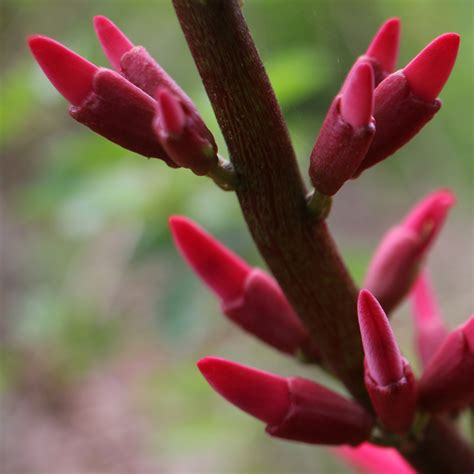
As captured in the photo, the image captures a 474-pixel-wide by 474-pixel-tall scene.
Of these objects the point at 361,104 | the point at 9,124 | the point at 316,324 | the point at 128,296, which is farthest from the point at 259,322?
the point at 128,296

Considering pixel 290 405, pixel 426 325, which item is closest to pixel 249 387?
pixel 290 405

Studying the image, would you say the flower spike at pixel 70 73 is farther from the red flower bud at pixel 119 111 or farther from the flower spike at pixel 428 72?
the flower spike at pixel 428 72

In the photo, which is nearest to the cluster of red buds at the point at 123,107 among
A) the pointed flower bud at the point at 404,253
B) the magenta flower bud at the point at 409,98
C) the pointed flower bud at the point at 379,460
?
the magenta flower bud at the point at 409,98

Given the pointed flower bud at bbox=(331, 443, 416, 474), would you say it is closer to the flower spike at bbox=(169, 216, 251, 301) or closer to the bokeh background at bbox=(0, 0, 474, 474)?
the flower spike at bbox=(169, 216, 251, 301)

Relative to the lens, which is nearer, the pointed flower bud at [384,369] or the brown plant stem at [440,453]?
the pointed flower bud at [384,369]

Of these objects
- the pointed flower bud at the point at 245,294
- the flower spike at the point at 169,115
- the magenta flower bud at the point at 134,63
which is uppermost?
the magenta flower bud at the point at 134,63

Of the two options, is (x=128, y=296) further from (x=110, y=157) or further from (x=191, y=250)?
(x=191, y=250)

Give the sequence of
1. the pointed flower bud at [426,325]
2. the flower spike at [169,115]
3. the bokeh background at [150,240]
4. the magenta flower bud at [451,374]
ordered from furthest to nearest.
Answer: the bokeh background at [150,240], the pointed flower bud at [426,325], the magenta flower bud at [451,374], the flower spike at [169,115]
